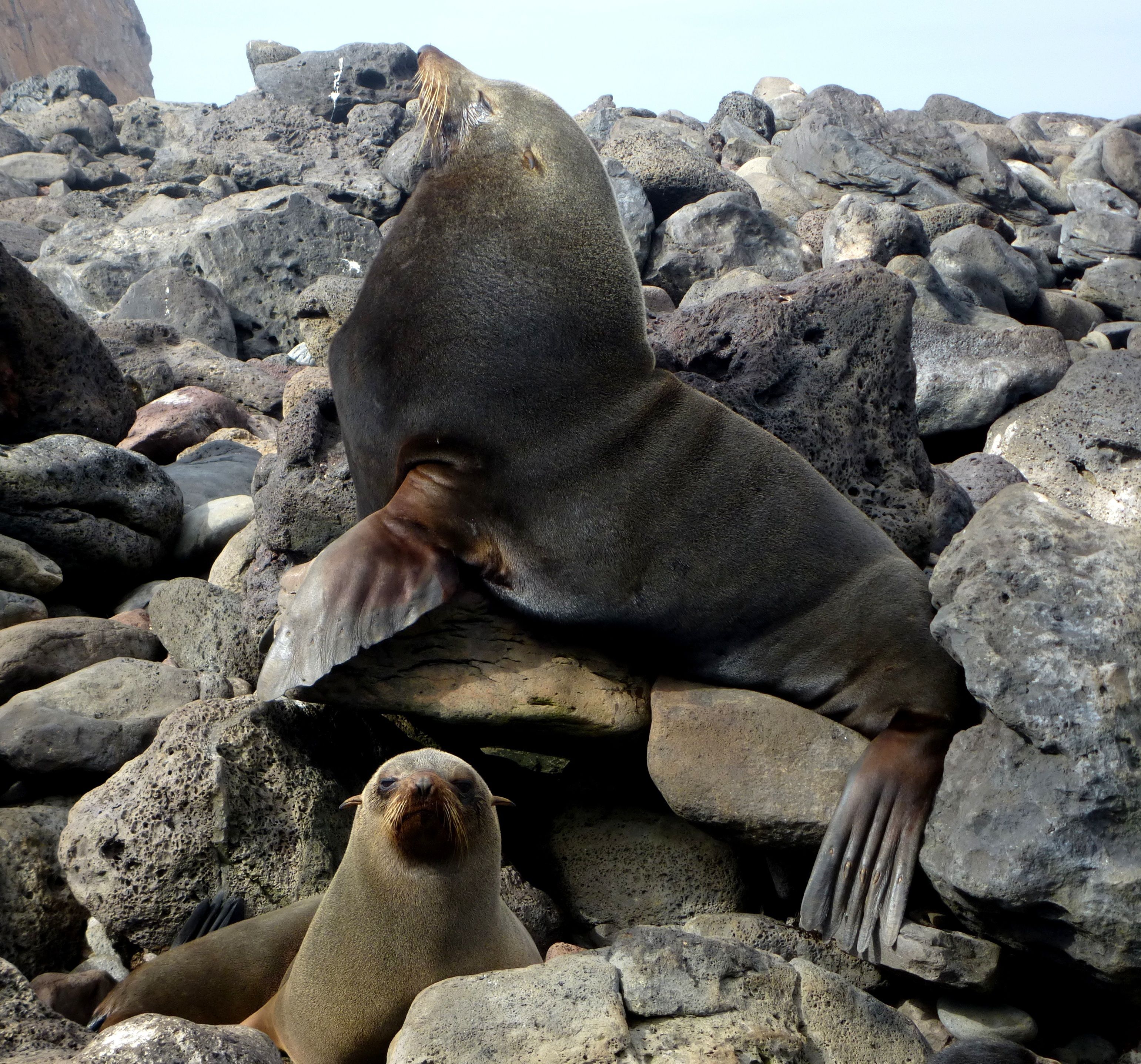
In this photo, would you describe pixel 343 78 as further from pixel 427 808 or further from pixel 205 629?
pixel 427 808

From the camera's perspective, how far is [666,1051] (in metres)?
2.45

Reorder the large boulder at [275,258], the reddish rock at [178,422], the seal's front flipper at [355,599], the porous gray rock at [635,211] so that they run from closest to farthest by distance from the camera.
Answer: the seal's front flipper at [355,599]
the reddish rock at [178,422]
the large boulder at [275,258]
the porous gray rock at [635,211]

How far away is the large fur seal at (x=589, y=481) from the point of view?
3.78 m

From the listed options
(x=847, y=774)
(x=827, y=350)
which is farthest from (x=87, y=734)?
(x=827, y=350)

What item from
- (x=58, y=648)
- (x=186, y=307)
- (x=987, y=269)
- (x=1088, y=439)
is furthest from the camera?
(x=987, y=269)

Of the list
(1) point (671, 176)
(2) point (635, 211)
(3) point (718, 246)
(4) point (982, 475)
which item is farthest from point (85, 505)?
(1) point (671, 176)

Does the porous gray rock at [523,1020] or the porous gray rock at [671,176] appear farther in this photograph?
the porous gray rock at [671,176]

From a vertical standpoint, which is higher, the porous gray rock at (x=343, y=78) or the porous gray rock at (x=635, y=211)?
the porous gray rock at (x=343, y=78)

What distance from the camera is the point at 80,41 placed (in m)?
64.4

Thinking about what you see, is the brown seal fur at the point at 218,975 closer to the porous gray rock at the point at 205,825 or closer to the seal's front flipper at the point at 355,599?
the porous gray rock at the point at 205,825

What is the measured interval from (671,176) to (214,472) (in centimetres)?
1091

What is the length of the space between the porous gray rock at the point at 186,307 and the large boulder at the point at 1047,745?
10838 mm

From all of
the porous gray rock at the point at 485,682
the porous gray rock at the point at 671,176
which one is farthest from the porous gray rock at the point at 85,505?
the porous gray rock at the point at 671,176

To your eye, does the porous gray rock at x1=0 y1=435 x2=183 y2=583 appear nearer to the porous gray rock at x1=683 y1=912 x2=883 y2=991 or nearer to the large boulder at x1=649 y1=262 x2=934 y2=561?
the large boulder at x1=649 y1=262 x2=934 y2=561
